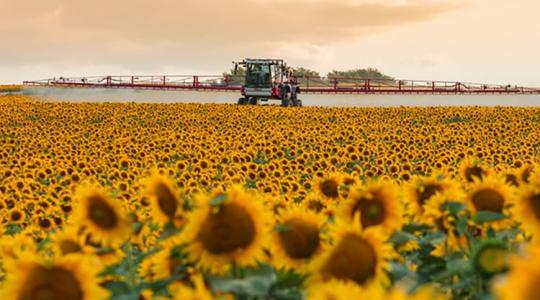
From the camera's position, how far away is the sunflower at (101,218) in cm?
375

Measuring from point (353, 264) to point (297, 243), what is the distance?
0.51 m

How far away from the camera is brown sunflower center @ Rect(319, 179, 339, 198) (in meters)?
6.18

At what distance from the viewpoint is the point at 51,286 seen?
2.75m

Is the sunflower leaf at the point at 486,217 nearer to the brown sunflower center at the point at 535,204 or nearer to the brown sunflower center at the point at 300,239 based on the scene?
the brown sunflower center at the point at 535,204

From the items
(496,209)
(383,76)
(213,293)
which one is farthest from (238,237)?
(383,76)

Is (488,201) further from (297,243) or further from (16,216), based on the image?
(16,216)

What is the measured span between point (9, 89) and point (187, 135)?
68.8m

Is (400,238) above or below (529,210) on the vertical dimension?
below

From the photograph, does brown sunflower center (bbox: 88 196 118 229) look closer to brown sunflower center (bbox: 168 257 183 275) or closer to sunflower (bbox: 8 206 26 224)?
brown sunflower center (bbox: 168 257 183 275)

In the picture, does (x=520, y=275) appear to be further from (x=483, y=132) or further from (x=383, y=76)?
(x=383, y=76)

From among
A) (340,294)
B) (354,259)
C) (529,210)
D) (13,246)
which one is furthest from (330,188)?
(340,294)

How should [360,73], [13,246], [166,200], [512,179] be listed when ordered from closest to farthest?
[166,200]
[13,246]
[512,179]
[360,73]

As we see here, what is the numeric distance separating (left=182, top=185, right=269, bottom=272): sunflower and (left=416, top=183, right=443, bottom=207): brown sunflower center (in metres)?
1.41

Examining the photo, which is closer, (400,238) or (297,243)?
(297,243)
